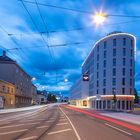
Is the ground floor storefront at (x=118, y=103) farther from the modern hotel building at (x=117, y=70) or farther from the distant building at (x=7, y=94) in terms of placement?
the distant building at (x=7, y=94)

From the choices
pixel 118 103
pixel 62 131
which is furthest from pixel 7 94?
pixel 62 131

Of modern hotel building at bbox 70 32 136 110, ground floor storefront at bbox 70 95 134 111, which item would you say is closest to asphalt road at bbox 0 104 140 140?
ground floor storefront at bbox 70 95 134 111

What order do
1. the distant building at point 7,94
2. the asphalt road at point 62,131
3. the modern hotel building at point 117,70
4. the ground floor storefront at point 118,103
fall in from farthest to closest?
the modern hotel building at point 117,70
the ground floor storefront at point 118,103
the distant building at point 7,94
the asphalt road at point 62,131

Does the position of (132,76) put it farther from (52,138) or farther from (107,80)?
(52,138)

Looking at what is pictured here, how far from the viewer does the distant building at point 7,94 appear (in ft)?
215

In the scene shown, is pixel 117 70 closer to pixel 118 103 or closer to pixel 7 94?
pixel 118 103

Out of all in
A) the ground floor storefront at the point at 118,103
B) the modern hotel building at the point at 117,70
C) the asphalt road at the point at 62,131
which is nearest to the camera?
the asphalt road at the point at 62,131

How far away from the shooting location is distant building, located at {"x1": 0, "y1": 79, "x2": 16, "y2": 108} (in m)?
65.4

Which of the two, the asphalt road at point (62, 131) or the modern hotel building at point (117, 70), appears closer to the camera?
the asphalt road at point (62, 131)

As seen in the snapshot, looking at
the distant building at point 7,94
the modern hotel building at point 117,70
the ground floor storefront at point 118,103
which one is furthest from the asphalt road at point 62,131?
the modern hotel building at point 117,70

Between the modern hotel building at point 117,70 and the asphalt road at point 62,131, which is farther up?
the modern hotel building at point 117,70

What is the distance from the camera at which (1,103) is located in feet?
204

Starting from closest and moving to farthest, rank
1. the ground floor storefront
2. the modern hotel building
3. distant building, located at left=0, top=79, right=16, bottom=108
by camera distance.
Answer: distant building, located at left=0, top=79, right=16, bottom=108, the ground floor storefront, the modern hotel building

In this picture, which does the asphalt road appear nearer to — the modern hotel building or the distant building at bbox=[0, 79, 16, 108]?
the distant building at bbox=[0, 79, 16, 108]
